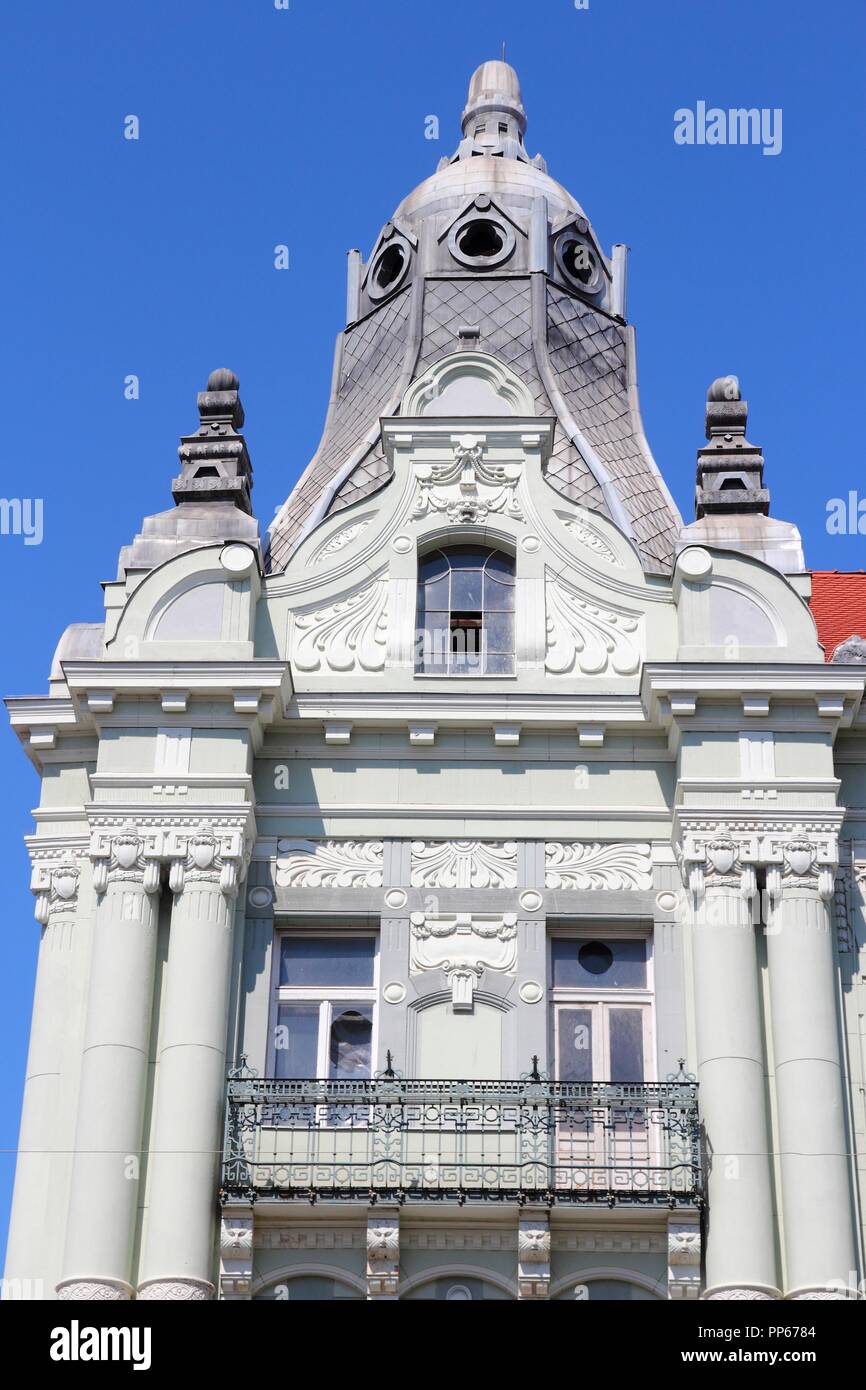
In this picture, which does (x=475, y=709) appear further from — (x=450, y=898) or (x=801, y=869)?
(x=801, y=869)

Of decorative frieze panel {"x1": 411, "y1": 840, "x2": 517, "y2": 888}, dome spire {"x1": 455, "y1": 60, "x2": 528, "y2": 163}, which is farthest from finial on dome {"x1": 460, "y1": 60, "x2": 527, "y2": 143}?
decorative frieze panel {"x1": 411, "y1": 840, "x2": 517, "y2": 888}

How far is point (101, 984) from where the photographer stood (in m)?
23.0

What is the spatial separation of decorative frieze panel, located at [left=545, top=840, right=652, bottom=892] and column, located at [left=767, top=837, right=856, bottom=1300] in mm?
1273

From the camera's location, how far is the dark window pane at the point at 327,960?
78.7 feet

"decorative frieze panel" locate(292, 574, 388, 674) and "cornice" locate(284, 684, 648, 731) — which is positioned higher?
"decorative frieze panel" locate(292, 574, 388, 674)

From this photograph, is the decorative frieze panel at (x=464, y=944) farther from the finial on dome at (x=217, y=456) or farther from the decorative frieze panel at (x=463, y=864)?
the finial on dome at (x=217, y=456)

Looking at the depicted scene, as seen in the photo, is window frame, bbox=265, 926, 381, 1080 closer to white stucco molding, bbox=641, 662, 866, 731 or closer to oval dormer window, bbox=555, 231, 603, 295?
white stucco molding, bbox=641, 662, 866, 731

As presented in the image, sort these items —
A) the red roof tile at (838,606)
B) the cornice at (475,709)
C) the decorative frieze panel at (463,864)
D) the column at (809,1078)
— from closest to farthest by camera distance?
the column at (809,1078)
the decorative frieze panel at (463,864)
the cornice at (475,709)
the red roof tile at (838,606)

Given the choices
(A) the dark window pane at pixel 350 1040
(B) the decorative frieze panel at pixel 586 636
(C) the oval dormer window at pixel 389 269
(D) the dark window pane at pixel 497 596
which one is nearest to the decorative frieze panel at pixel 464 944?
(A) the dark window pane at pixel 350 1040

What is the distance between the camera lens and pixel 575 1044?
23.5 metres

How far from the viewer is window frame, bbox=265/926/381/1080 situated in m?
23.4

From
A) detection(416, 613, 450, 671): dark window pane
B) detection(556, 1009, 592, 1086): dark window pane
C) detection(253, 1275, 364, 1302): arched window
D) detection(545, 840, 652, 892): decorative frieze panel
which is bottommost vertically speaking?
detection(253, 1275, 364, 1302): arched window

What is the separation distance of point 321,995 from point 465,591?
14.2ft

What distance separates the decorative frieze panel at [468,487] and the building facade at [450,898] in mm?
35
